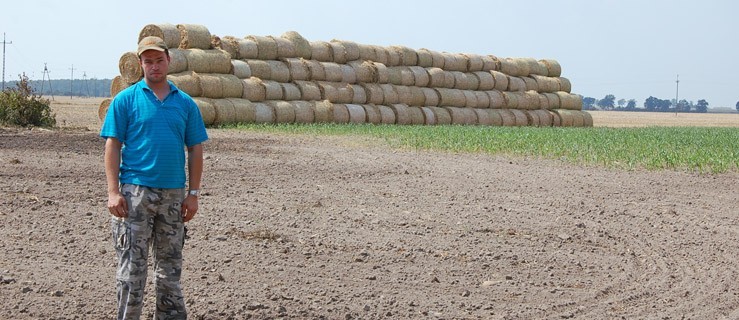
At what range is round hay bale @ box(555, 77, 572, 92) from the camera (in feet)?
116

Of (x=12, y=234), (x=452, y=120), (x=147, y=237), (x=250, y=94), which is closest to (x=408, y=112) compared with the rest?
(x=452, y=120)

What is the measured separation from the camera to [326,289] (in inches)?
271

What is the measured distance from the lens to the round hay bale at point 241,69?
2562 cm

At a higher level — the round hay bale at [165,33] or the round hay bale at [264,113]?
the round hay bale at [165,33]

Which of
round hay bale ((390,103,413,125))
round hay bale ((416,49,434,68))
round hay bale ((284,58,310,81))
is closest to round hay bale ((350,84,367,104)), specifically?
round hay bale ((390,103,413,125))

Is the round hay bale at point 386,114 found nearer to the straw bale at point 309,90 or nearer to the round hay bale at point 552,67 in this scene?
the straw bale at point 309,90

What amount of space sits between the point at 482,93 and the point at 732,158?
15.2 metres

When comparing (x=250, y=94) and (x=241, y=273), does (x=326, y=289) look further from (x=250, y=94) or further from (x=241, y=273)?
(x=250, y=94)

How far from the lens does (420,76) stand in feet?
100

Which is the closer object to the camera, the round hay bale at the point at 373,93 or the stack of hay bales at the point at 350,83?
the stack of hay bales at the point at 350,83

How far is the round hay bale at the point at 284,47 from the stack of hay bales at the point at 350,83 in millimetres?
26

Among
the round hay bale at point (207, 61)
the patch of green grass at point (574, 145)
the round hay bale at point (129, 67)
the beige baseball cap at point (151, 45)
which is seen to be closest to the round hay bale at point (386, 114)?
the patch of green grass at point (574, 145)

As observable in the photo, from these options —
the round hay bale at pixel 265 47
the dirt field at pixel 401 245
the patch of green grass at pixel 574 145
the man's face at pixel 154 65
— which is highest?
the round hay bale at pixel 265 47

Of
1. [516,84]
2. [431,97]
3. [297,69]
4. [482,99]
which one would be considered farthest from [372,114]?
[516,84]
